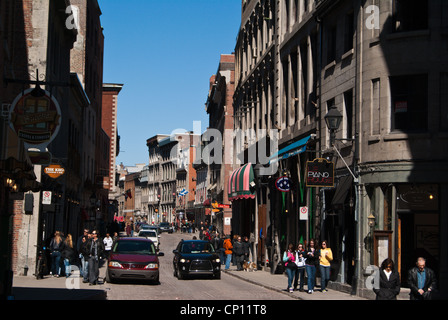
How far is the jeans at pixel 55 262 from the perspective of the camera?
1170 inches

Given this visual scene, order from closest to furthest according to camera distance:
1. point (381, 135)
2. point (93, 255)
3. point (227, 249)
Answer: point (381, 135) < point (93, 255) < point (227, 249)

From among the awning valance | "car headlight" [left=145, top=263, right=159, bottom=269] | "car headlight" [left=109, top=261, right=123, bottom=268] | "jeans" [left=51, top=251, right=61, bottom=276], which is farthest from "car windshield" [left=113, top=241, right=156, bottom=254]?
the awning valance

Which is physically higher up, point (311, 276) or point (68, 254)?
point (68, 254)

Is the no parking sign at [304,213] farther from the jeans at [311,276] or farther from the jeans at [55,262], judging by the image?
the jeans at [55,262]

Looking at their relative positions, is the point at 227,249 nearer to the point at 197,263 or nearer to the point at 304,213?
the point at 197,263

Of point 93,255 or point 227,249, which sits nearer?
point 93,255

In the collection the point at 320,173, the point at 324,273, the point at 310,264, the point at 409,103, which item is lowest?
the point at 324,273

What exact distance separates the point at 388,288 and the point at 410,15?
10983 mm

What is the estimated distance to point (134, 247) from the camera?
93.1ft

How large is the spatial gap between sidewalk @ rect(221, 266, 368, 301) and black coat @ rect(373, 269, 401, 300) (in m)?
6.79

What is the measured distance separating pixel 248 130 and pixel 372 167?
26108 millimetres

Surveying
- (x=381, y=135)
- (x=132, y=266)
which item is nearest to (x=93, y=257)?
(x=132, y=266)

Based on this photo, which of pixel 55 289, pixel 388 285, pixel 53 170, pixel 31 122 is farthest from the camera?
pixel 53 170

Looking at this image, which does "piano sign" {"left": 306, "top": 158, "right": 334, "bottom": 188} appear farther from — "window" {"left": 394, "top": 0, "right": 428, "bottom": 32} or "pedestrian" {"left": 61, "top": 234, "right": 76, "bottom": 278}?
"pedestrian" {"left": 61, "top": 234, "right": 76, "bottom": 278}
